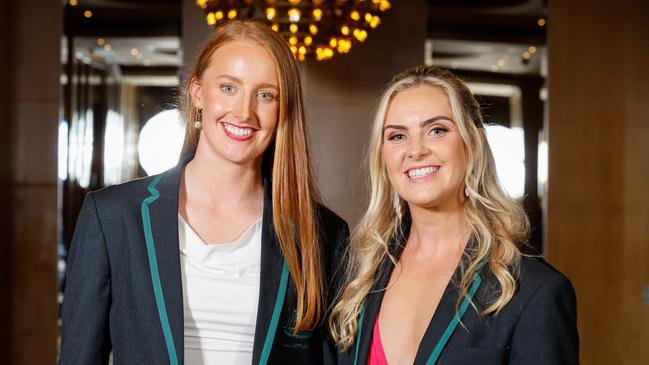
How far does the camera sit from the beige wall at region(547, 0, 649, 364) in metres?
6.36

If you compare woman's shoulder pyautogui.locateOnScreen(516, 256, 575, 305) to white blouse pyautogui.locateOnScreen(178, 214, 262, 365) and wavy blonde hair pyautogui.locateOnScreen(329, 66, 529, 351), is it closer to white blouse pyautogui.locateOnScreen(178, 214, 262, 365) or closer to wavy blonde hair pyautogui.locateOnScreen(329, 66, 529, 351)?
wavy blonde hair pyautogui.locateOnScreen(329, 66, 529, 351)

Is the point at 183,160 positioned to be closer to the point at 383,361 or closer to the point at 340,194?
the point at 383,361

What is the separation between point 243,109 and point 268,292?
0.52 meters

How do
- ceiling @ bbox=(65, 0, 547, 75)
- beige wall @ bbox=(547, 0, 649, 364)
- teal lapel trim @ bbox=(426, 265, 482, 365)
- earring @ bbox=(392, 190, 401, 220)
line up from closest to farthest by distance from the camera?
1. teal lapel trim @ bbox=(426, 265, 482, 365)
2. earring @ bbox=(392, 190, 401, 220)
3. beige wall @ bbox=(547, 0, 649, 364)
4. ceiling @ bbox=(65, 0, 547, 75)

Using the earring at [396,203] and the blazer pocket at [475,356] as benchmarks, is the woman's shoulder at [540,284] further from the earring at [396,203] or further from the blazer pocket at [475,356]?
the earring at [396,203]

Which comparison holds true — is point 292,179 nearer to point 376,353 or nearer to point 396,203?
point 396,203

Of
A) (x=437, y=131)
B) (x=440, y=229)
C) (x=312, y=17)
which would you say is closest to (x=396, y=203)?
(x=440, y=229)

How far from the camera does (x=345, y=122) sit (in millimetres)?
6750

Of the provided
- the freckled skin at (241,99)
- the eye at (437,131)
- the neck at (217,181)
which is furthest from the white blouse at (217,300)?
the eye at (437,131)

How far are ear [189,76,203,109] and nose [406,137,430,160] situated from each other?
65 centimetres

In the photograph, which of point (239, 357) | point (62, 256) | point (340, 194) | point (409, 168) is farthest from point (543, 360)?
point (62, 256)

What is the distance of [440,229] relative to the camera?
228cm

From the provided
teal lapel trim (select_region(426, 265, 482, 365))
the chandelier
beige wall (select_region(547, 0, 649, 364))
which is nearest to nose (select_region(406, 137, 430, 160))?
teal lapel trim (select_region(426, 265, 482, 365))

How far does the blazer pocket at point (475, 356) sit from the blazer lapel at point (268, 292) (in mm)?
474
